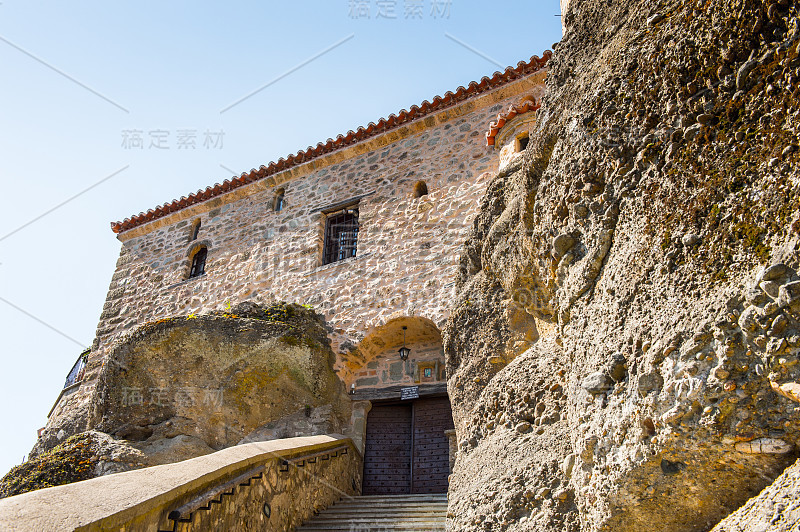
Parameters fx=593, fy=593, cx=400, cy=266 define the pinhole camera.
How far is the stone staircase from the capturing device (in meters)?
5.77

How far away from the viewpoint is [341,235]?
10.6 metres

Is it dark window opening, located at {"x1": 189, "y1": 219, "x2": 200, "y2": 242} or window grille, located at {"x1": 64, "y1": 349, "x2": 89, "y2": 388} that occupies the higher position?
dark window opening, located at {"x1": 189, "y1": 219, "x2": 200, "y2": 242}

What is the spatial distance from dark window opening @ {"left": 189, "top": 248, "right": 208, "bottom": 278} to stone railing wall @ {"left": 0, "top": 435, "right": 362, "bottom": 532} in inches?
232

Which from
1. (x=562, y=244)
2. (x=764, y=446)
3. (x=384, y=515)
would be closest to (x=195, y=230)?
(x=384, y=515)

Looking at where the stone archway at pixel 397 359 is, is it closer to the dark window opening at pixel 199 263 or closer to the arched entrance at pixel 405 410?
the arched entrance at pixel 405 410

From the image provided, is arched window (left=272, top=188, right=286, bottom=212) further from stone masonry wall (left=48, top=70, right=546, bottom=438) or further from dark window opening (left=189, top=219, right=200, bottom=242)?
dark window opening (left=189, top=219, right=200, bottom=242)

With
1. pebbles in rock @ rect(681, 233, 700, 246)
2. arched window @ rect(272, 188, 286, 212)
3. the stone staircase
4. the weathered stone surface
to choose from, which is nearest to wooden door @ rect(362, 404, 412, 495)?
the stone staircase

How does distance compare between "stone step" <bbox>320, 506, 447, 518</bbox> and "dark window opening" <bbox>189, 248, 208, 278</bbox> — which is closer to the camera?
"stone step" <bbox>320, 506, 447, 518</bbox>

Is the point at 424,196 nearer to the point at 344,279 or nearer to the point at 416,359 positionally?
the point at 344,279

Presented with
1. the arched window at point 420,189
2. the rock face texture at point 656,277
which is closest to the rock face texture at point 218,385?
the arched window at point 420,189

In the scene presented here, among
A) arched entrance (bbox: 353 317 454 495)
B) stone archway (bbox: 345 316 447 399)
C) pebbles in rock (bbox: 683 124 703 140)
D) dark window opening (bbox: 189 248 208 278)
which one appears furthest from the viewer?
dark window opening (bbox: 189 248 208 278)

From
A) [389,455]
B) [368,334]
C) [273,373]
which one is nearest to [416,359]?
[368,334]

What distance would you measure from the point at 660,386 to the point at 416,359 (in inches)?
260

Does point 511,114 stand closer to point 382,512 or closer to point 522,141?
point 522,141
